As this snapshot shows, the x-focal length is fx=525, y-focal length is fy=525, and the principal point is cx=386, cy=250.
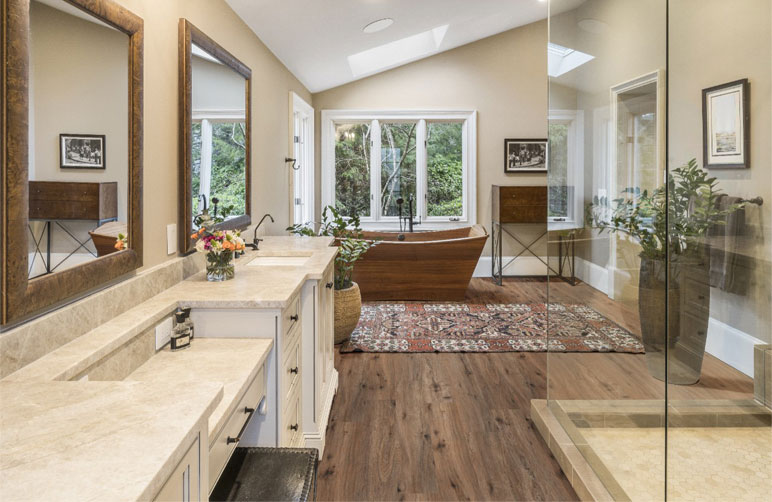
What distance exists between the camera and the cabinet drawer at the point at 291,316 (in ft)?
6.26

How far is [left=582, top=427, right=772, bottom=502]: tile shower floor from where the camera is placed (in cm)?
140

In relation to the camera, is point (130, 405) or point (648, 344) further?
point (648, 344)

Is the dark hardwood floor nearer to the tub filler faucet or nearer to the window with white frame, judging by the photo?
the window with white frame

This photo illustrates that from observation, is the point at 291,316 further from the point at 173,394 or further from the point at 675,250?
the point at 675,250

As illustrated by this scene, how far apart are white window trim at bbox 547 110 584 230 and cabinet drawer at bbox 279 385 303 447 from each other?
1.41m

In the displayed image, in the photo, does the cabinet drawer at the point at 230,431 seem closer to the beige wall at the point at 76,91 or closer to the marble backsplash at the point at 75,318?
the marble backsplash at the point at 75,318

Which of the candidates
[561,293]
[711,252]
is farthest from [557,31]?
[711,252]

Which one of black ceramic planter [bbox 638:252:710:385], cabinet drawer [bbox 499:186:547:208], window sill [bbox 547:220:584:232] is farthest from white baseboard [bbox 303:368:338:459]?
cabinet drawer [bbox 499:186:547:208]

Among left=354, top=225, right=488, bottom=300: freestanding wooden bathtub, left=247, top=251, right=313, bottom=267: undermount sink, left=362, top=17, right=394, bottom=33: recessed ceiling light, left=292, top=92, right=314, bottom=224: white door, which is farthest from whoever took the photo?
left=292, top=92, right=314, bottom=224: white door

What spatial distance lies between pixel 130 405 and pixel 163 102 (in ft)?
4.79

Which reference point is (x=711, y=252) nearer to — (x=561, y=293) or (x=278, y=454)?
(x=561, y=293)

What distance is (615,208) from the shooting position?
6.46 ft

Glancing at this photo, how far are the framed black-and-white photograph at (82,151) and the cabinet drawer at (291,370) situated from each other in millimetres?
884

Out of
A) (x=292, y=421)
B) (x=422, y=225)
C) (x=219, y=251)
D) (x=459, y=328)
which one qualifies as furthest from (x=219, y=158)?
(x=422, y=225)
